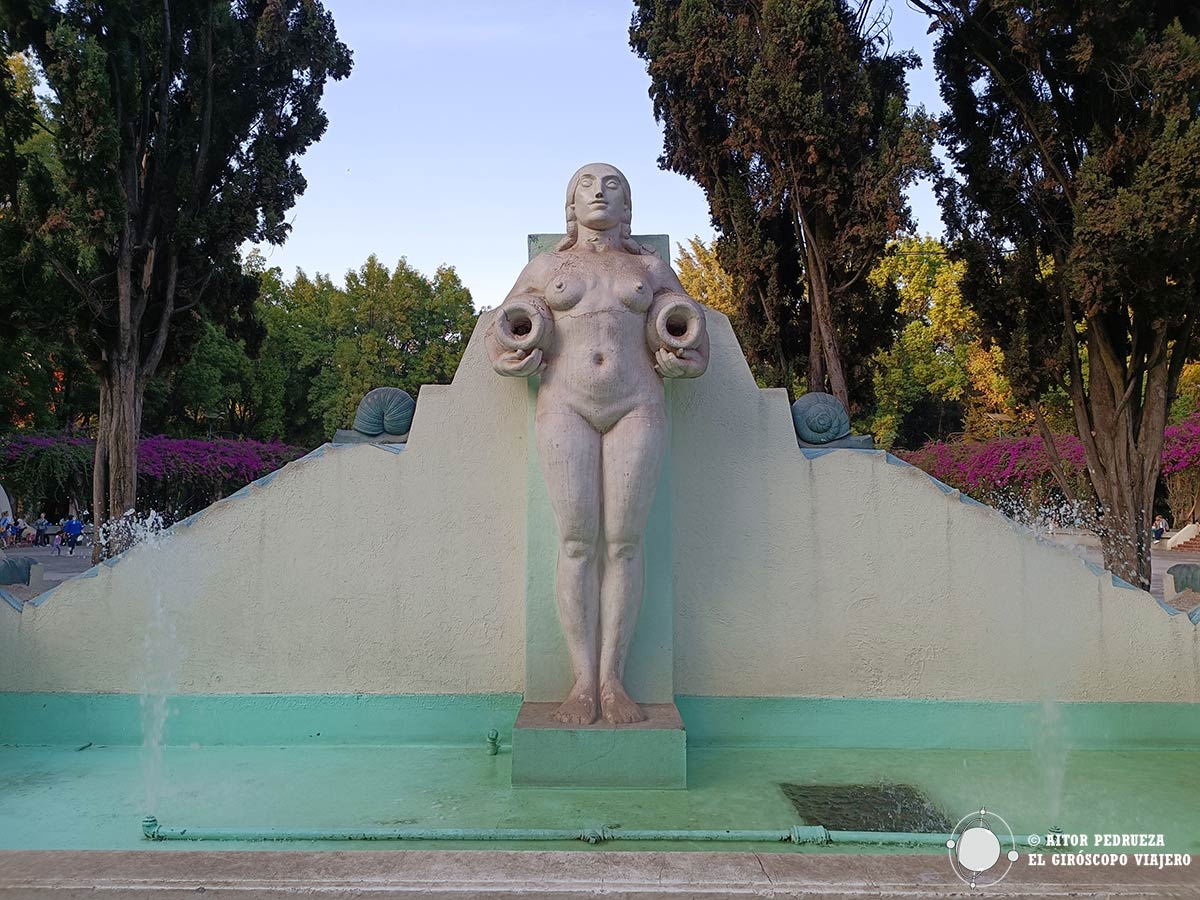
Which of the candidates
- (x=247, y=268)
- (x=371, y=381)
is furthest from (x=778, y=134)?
(x=247, y=268)

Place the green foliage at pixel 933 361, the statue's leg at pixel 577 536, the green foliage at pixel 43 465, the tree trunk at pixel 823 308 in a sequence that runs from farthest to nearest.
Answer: the green foliage at pixel 933 361
the green foliage at pixel 43 465
the tree trunk at pixel 823 308
the statue's leg at pixel 577 536

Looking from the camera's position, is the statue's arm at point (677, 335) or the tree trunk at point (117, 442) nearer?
the statue's arm at point (677, 335)

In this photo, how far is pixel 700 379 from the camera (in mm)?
4332

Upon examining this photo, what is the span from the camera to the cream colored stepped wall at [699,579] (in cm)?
427

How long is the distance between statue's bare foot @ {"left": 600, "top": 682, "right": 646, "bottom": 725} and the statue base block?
2.8 inches

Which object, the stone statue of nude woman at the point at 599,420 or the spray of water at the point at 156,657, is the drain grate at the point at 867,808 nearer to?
the stone statue of nude woman at the point at 599,420

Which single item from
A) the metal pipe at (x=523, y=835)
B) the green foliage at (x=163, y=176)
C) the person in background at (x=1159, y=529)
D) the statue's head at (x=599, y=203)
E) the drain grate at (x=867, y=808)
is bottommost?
the drain grate at (x=867, y=808)

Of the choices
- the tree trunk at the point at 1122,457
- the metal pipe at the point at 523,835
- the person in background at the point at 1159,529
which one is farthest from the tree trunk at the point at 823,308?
the person in background at the point at 1159,529

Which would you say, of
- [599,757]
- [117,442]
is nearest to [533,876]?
[599,757]

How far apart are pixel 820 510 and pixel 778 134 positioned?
31.8 ft

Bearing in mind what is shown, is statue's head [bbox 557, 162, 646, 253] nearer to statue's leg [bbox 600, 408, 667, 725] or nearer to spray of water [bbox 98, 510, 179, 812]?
statue's leg [bbox 600, 408, 667, 725]

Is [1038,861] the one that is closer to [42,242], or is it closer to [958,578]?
[958,578]

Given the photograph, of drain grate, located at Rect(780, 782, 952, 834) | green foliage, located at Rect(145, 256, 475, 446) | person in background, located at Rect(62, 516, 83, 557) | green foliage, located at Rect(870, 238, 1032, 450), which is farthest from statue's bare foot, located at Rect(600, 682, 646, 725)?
green foliage, located at Rect(145, 256, 475, 446)

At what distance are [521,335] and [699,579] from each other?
154 centimetres
